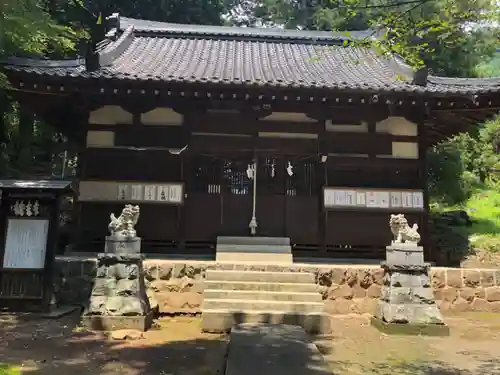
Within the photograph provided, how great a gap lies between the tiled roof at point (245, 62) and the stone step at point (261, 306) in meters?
4.55

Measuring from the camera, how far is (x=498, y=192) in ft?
72.8

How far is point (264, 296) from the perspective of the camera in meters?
8.36

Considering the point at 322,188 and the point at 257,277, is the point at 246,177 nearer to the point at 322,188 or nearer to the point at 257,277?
the point at 322,188

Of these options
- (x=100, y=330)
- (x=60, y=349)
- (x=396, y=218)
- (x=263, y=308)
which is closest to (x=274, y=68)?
(x=396, y=218)

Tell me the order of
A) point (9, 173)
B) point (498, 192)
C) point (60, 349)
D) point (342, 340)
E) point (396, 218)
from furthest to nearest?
point (498, 192) < point (9, 173) < point (396, 218) < point (342, 340) < point (60, 349)

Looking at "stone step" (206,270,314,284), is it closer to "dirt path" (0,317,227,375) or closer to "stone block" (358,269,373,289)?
"stone block" (358,269,373,289)

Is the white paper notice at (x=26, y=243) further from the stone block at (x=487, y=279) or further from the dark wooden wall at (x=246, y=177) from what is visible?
the stone block at (x=487, y=279)

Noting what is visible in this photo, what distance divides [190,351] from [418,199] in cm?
703

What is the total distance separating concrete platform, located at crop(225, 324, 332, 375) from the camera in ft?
15.0

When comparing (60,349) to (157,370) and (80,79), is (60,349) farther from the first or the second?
(80,79)

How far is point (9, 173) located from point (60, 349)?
463 inches

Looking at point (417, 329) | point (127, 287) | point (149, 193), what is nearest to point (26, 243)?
point (127, 287)

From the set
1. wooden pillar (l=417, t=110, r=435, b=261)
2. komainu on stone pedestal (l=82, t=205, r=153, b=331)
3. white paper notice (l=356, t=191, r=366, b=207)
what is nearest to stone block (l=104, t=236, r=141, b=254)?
komainu on stone pedestal (l=82, t=205, r=153, b=331)

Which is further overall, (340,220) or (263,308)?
(340,220)
